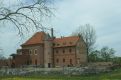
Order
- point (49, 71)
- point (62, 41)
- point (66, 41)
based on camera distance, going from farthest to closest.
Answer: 1. point (62, 41)
2. point (66, 41)
3. point (49, 71)

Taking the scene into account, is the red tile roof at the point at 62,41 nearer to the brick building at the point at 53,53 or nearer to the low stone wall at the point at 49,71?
the brick building at the point at 53,53

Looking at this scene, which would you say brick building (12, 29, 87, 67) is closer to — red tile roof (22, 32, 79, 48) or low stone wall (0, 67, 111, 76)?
red tile roof (22, 32, 79, 48)

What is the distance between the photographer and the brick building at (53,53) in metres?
101

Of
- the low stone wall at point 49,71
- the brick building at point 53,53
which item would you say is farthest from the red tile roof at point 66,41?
the low stone wall at point 49,71

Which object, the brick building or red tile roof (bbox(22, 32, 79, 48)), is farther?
red tile roof (bbox(22, 32, 79, 48))

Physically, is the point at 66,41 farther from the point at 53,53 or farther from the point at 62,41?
the point at 53,53

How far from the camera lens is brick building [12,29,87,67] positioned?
10119 cm

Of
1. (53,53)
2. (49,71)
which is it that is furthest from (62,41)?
(49,71)

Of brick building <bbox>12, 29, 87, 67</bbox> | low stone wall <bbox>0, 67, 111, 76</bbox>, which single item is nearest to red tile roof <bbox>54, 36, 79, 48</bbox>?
brick building <bbox>12, 29, 87, 67</bbox>

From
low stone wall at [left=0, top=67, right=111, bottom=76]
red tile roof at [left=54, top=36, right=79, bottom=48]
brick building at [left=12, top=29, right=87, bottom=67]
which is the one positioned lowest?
low stone wall at [left=0, top=67, right=111, bottom=76]

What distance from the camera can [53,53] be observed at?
106000 millimetres

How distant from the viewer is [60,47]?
10469cm

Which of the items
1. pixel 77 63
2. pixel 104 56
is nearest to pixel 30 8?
pixel 77 63

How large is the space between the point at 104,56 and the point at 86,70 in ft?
215
